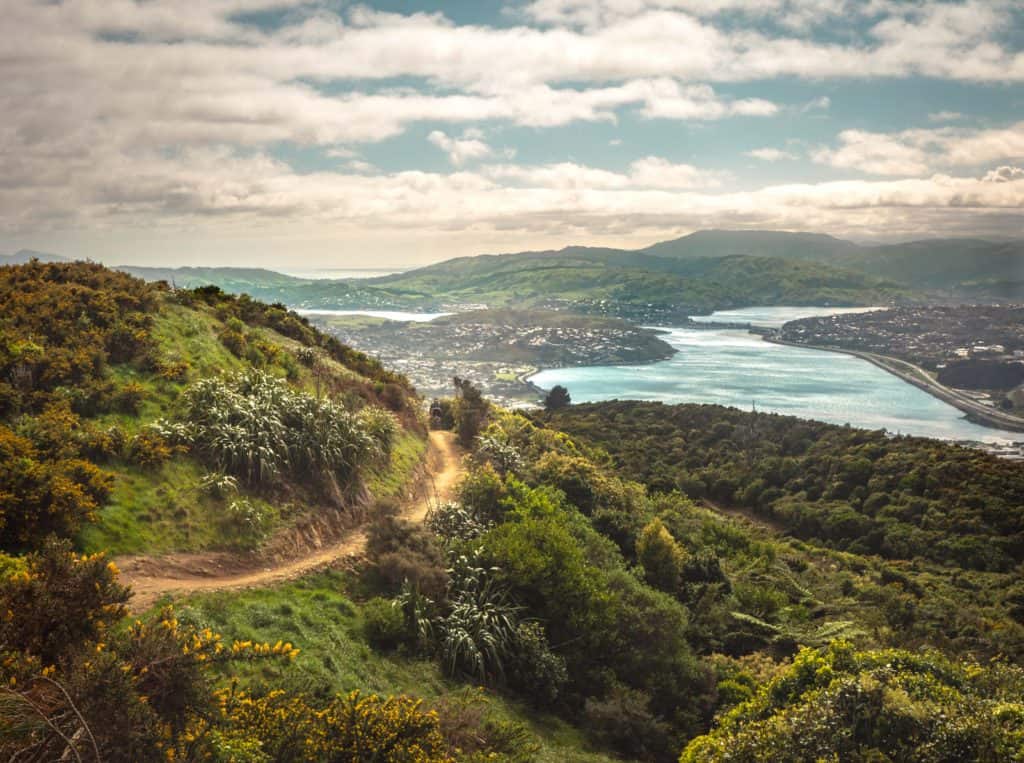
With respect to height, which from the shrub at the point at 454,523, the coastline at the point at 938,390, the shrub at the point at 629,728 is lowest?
the coastline at the point at 938,390

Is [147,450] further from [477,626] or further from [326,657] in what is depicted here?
[477,626]

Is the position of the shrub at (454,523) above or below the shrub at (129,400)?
below

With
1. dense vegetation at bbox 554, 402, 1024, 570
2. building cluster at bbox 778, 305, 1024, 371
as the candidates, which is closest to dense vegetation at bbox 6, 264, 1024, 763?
dense vegetation at bbox 554, 402, 1024, 570

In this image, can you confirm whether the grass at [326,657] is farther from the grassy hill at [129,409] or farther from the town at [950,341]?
the town at [950,341]

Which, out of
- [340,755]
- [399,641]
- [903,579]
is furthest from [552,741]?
[903,579]

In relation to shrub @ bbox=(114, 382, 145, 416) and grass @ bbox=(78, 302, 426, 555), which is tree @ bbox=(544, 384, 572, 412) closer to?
grass @ bbox=(78, 302, 426, 555)

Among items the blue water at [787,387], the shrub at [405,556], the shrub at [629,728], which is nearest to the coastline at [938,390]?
the blue water at [787,387]

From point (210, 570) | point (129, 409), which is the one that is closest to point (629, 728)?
point (210, 570)
